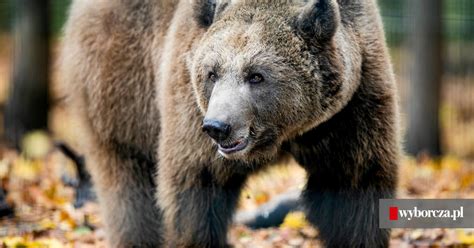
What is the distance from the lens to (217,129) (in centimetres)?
422

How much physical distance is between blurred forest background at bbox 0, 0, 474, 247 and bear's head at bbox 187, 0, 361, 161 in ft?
3.23

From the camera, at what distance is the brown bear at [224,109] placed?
4.49 m

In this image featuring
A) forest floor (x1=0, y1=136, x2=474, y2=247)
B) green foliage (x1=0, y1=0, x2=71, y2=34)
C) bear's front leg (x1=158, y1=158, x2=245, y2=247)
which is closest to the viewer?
bear's front leg (x1=158, y1=158, x2=245, y2=247)

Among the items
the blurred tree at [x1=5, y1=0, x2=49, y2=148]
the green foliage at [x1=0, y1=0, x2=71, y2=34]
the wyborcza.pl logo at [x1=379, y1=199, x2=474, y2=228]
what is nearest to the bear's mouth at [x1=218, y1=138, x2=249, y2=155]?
the wyborcza.pl logo at [x1=379, y1=199, x2=474, y2=228]

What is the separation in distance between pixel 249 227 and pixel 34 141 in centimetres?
513

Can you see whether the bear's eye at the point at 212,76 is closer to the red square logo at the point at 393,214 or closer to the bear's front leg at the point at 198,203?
the bear's front leg at the point at 198,203

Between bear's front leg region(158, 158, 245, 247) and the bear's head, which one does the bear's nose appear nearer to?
the bear's head

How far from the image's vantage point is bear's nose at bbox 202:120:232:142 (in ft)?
13.8

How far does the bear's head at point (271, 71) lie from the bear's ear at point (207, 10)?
0.22 feet

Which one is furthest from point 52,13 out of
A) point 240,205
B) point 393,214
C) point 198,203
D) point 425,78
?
point 393,214

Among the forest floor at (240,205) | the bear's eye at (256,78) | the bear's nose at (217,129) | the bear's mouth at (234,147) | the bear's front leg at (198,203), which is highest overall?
the bear's eye at (256,78)

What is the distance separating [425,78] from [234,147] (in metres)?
7.28

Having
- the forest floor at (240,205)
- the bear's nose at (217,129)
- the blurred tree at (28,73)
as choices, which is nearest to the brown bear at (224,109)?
the bear's nose at (217,129)

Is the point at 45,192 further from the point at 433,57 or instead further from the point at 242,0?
the point at 433,57
